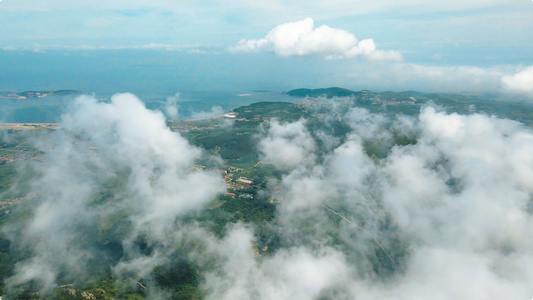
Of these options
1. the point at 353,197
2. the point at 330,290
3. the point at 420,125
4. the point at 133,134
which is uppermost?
the point at 420,125

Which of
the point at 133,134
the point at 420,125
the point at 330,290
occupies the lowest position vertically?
the point at 330,290

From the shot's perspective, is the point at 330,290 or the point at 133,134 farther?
the point at 133,134

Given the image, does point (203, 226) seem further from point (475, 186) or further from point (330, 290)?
point (475, 186)

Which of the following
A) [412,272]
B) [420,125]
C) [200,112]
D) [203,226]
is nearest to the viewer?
[412,272]

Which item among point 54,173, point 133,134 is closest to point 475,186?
point 133,134

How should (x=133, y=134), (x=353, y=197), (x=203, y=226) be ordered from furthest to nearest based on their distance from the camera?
(x=133, y=134)
(x=353, y=197)
(x=203, y=226)

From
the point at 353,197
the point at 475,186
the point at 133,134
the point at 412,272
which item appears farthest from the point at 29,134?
the point at 475,186

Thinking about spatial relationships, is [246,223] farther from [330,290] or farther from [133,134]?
[133,134]

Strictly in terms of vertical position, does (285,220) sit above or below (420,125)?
below

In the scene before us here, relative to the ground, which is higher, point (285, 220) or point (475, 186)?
point (475, 186)
